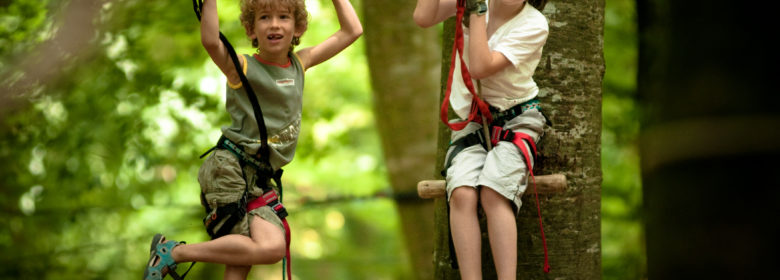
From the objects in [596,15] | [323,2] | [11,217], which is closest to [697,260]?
[596,15]

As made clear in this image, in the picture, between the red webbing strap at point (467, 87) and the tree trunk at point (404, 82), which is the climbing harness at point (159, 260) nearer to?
the red webbing strap at point (467, 87)

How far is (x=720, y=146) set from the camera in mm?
473

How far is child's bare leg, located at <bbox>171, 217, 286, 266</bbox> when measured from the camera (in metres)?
2.84

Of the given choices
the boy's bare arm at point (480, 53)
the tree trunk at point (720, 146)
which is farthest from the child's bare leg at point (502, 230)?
the tree trunk at point (720, 146)

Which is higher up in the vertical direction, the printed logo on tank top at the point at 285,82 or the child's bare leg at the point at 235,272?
the printed logo on tank top at the point at 285,82

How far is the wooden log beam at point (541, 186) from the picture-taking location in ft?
9.55

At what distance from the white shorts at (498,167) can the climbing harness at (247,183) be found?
70 centimetres

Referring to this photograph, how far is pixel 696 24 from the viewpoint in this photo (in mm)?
476

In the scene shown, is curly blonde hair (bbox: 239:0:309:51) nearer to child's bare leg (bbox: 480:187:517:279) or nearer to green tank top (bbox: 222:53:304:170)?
green tank top (bbox: 222:53:304:170)

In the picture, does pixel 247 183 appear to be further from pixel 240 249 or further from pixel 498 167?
pixel 498 167

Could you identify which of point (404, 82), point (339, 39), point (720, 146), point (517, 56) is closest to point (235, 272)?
point (339, 39)

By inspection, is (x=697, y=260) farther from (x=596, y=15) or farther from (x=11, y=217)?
(x=11, y=217)

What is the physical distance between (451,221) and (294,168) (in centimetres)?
1045

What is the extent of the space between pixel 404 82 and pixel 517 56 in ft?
12.9
